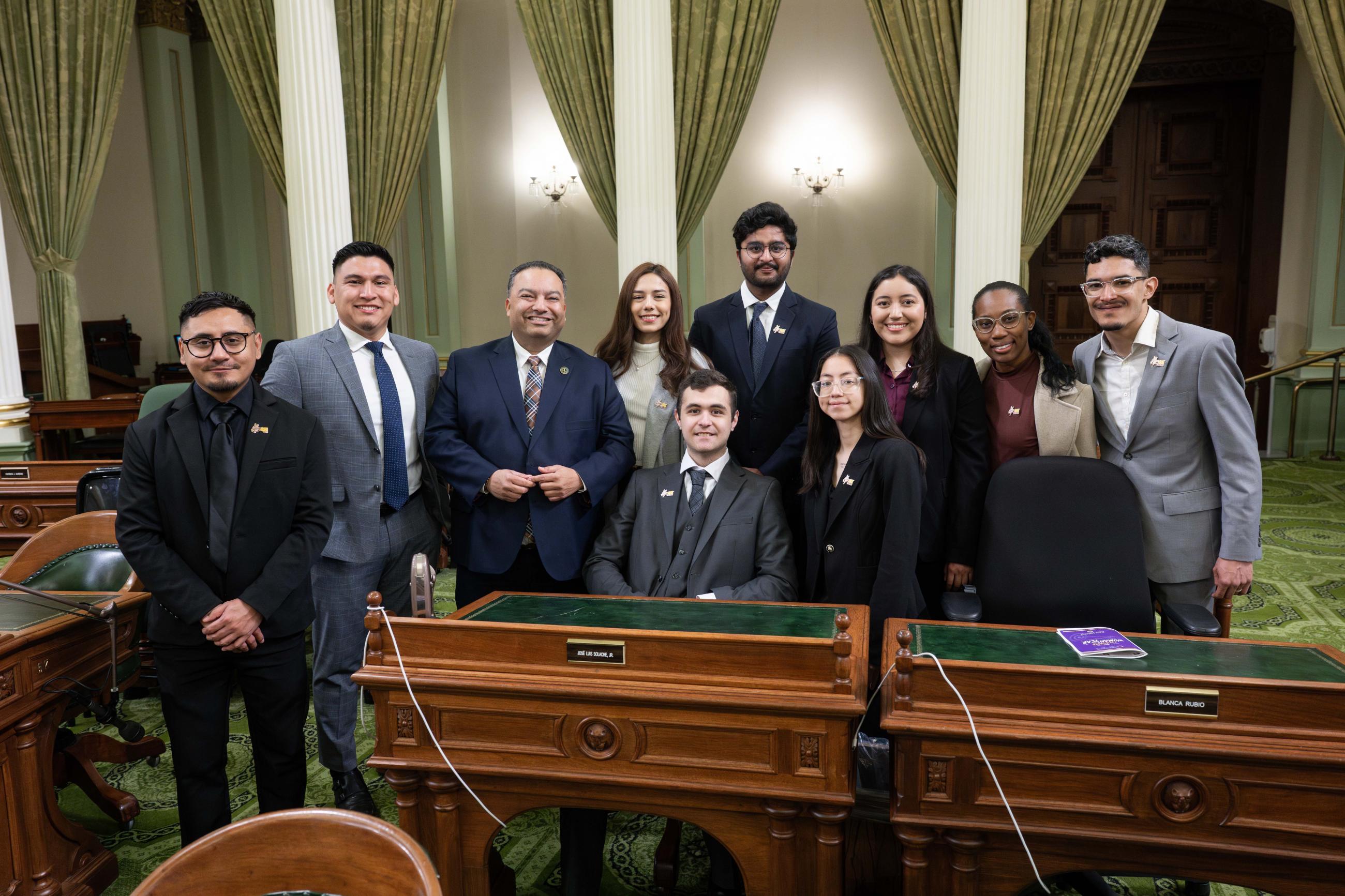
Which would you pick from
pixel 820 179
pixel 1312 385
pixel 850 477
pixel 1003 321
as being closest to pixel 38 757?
pixel 850 477

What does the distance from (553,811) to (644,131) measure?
159 inches

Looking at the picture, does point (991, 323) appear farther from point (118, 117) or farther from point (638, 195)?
point (118, 117)

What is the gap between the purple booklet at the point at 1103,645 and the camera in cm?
193

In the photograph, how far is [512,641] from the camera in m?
2.04

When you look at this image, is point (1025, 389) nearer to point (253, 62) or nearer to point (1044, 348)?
point (1044, 348)

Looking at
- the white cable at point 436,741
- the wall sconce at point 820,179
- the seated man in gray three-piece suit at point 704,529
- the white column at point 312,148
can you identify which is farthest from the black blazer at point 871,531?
the wall sconce at point 820,179

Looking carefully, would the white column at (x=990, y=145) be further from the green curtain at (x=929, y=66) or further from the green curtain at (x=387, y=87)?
the green curtain at (x=387, y=87)

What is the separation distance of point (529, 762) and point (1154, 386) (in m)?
2.04

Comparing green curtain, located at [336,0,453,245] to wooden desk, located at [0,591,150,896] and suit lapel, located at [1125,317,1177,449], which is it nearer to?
wooden desk, located at [0,591,150,896]

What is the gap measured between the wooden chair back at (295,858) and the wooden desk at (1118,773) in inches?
39.5

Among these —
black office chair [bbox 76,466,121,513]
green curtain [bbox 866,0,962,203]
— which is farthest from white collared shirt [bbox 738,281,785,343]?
green curtain [bbox 866,0,962,203]

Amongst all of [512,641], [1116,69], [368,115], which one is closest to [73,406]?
[368,115]

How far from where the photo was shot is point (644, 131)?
5.54 metres

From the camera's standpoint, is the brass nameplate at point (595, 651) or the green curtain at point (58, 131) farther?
the green curtain at point (58, 131)
